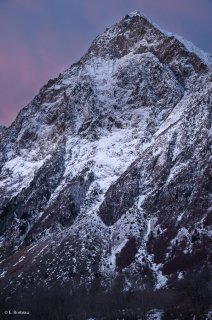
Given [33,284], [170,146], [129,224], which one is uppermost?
[170,146]

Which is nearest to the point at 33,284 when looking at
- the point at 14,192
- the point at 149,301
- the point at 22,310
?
the point at 22,310

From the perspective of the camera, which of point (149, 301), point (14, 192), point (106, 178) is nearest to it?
point (149, 301)

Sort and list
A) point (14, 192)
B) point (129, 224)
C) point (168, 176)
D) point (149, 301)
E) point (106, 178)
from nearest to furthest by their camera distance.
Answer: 1. point (149, 301)
2. point (129, 224)
3. point (168, 176)
4. point (106, 178)
5. point (14, 192)

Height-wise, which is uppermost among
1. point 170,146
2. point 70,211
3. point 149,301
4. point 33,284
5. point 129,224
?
point 170,146

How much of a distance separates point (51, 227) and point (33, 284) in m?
31.1

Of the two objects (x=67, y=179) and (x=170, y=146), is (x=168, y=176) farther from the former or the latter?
(x=67, y=179)

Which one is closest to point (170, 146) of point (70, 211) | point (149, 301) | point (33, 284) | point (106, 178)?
point (106, 178)

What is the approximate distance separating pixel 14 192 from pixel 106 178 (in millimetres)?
41636

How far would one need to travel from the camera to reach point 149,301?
100062 mm

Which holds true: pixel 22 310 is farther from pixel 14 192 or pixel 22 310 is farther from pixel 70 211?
pixel 14 192

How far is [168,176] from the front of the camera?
160 meters

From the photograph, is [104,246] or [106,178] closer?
[104,246]

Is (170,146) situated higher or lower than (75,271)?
higher

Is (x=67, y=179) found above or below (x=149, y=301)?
above
